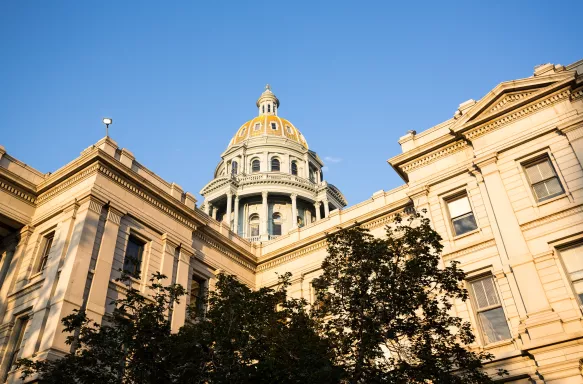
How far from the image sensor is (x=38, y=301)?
20.3 metres

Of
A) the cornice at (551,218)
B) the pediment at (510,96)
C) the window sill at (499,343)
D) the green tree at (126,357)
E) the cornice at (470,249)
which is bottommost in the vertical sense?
the green tree at (126,357)

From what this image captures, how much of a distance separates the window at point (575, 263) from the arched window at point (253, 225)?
125 feet

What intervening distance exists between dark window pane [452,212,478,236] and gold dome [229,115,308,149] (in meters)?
42.9

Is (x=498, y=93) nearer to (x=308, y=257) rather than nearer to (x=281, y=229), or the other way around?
(x=308, y=257)

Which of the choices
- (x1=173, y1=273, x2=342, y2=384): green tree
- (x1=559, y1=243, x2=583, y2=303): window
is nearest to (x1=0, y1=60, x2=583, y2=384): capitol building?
(x1=559, y1=243, x2=583, y2=303): window

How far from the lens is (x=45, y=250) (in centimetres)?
2323

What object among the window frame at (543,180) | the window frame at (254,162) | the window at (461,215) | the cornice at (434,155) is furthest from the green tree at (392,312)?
the window frame at (254,162)

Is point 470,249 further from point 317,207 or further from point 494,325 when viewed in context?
point 317,207

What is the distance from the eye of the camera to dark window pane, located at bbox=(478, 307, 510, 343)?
18953 millimetres

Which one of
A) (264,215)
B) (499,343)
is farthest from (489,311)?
(264,215)

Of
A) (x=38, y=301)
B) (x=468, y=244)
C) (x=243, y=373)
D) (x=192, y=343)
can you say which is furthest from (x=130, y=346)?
(x=468, y=244)

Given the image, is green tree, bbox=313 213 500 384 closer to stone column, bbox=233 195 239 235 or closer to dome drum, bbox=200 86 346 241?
dome drum, bbox=200 86 346 241

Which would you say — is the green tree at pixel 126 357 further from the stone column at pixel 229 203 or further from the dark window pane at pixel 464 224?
the stone column at pixel 229 203

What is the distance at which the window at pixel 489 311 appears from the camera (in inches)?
749
